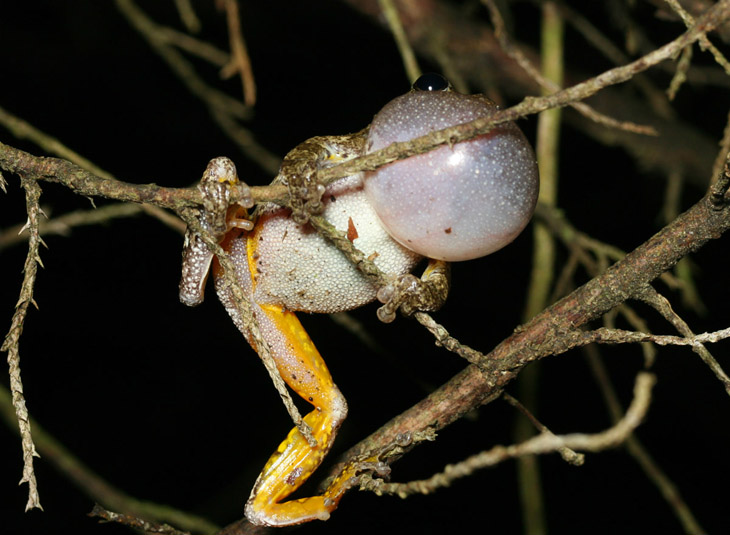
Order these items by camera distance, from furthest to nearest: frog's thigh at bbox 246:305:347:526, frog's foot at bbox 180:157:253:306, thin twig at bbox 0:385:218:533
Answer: thin twig at bbox 0:385:218:533, frog's thigh at bbox 246:305:347:526, frog's foot at bbox 180:157:253:306

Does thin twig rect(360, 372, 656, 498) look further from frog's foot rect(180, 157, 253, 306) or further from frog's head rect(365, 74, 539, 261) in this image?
frog's foot rect(180, 157, 253, 306)

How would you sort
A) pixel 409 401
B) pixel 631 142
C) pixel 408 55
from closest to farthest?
pixel 408 55 → pixel 631 142 → pixel 409 401

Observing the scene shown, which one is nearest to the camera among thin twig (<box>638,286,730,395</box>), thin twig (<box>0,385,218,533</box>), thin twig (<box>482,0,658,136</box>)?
thin twig (<box>638,286,730,395</box>)

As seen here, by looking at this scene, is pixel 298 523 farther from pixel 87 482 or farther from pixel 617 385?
pixel 617 385

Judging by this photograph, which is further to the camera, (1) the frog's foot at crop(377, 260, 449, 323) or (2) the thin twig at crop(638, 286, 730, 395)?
(1) the frog's foot at crop(377, 260, 449, 323)

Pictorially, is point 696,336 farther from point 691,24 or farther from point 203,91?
point 203,91

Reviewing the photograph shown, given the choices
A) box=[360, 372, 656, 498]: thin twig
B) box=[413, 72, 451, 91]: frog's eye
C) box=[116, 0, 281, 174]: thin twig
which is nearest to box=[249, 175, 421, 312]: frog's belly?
box=[413, 72, 451, 91]: frog's eye

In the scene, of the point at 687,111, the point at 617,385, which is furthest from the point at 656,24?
the point at 617,385

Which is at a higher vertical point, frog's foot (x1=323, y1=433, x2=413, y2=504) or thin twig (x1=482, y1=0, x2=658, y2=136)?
thin twig (x1=482, y1=0, x2=658, y2=136)

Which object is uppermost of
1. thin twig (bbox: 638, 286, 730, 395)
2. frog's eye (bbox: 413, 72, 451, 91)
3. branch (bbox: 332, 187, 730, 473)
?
frog's eye (bbox: 413, 72, 451, 91)
